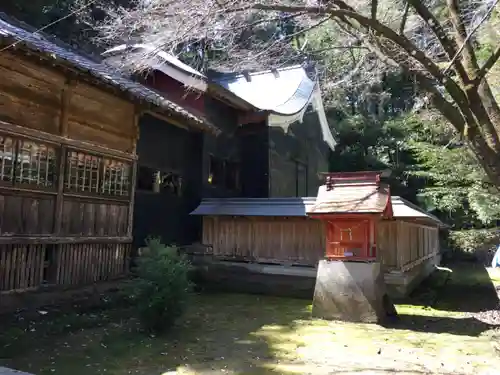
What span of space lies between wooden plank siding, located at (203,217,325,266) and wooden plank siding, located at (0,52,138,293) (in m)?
3.74

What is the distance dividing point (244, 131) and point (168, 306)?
31.1 feet

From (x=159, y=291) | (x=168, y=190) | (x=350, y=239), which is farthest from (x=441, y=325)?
(x=168, y=190)

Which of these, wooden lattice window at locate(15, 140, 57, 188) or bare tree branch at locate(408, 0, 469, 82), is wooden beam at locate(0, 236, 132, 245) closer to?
wooden lattice window at locate(15, 140, 57, 188)

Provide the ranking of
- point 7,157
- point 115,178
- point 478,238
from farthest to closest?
point 478,238 < point 115,178 < point 7,157

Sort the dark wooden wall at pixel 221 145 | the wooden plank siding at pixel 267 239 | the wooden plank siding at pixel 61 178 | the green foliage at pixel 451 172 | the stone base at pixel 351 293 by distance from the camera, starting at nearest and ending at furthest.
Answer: the wooden plank siding at pixel 61 178
the stone base at pixel 351 293
the wooden plank siding at pixel 267 239
the dark wooden wall at pixel 221 145
the green foliage at pixel 451 172

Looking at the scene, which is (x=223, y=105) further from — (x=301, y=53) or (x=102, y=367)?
(x=102, y=367)

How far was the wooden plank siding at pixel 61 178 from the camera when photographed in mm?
7551

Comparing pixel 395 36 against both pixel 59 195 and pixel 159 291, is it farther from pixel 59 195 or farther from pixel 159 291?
pixel 59 195

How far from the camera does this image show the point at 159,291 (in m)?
7.29

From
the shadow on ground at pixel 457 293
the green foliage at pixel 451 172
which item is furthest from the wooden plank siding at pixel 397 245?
the green foliage at pixel 451 172

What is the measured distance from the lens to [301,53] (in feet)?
28.1

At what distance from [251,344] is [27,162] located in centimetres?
497

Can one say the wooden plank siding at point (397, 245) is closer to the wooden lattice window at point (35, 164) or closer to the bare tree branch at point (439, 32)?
the bare tree branch at point (439, 32)

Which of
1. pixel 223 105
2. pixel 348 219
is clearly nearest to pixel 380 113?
pixel 223 105
